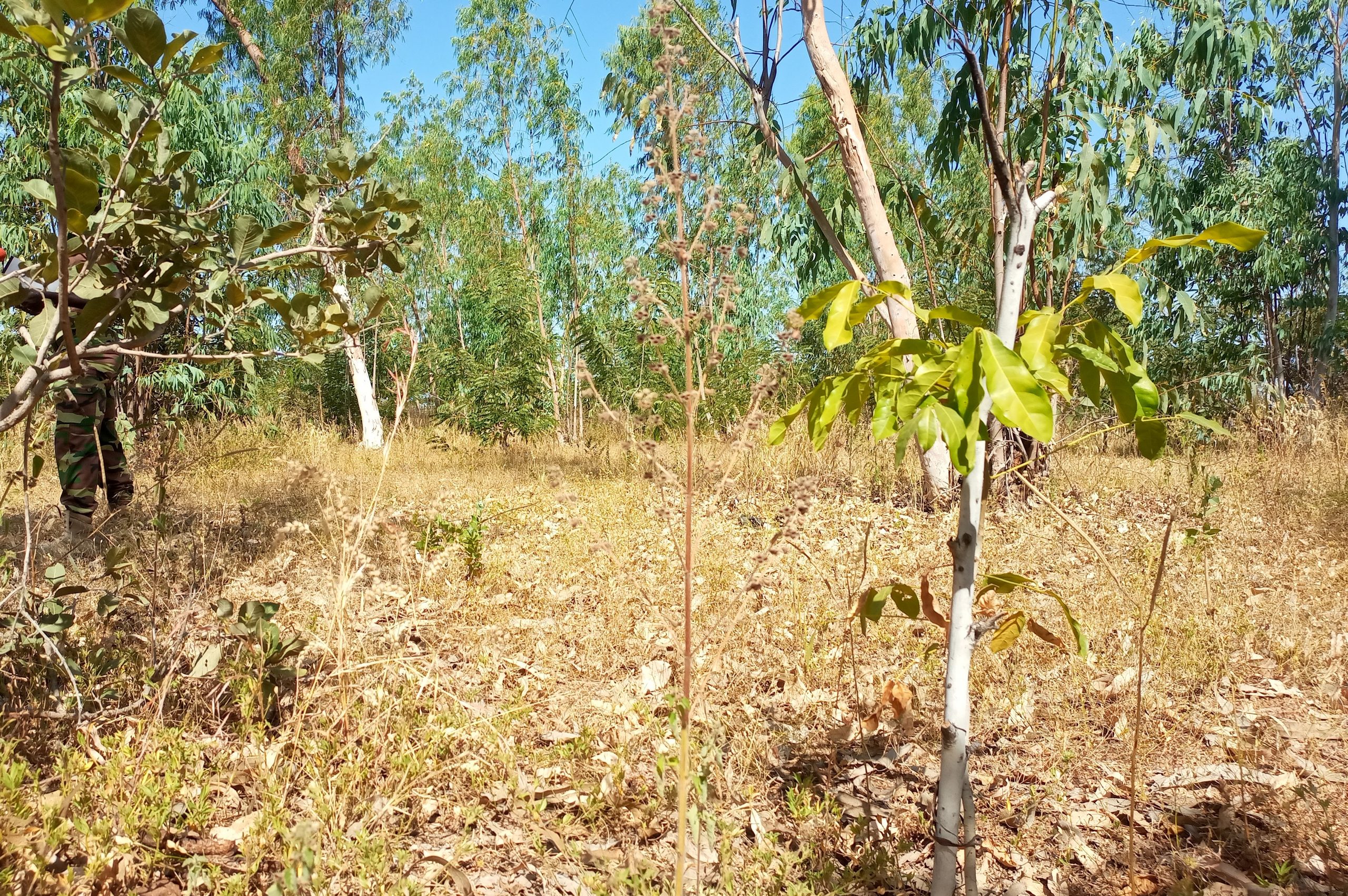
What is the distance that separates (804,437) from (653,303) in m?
5.47

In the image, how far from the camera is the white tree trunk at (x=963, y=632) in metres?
1.28

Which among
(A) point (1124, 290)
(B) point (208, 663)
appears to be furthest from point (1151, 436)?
(B) point (208, 663)

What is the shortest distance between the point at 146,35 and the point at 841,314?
1.36m

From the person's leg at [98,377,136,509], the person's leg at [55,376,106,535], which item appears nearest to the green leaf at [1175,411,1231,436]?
the person's leg at [55,376,106,535]

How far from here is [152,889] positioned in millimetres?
1630

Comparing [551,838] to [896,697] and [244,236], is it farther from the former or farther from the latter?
[244,236]

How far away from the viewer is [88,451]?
4.34 m

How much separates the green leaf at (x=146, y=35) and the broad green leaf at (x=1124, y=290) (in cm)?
164

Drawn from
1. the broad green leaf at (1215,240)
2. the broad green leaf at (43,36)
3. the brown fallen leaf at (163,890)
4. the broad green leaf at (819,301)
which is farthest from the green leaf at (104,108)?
the broad green leaf at (1215,240)

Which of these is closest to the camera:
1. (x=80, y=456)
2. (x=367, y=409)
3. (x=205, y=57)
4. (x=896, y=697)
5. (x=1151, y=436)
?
(x=1151, y=436)

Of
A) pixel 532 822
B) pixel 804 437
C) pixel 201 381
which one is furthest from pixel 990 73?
pixel 201 381

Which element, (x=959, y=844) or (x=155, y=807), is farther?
(x=155, y=807)

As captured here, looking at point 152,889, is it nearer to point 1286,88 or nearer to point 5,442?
point 5,442

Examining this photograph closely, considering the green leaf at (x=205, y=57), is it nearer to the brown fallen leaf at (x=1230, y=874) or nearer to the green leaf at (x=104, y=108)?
the green leaf at (x=104, y=108)
